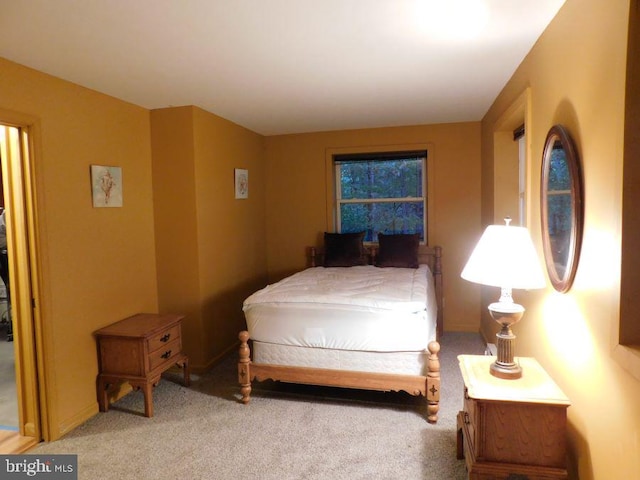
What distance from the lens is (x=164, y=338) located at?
306cm

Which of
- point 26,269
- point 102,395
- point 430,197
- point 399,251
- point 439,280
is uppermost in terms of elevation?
point 430,197

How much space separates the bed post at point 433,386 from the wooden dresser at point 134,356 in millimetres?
1849

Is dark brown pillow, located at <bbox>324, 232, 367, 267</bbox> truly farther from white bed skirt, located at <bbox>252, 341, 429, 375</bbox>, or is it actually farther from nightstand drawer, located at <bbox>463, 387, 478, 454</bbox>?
nightstand drawer, located at <bbox>463, 387, 478, 454</bbox>

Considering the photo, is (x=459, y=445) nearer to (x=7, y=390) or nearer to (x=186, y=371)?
(x=186, y=371)

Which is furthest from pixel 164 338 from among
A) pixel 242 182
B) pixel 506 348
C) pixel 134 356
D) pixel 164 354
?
pixel 506 348

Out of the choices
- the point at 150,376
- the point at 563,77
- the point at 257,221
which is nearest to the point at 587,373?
the point at 563,77

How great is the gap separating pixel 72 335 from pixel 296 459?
166 cm

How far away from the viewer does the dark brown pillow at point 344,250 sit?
4516 millimetres

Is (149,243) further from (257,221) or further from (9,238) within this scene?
(257,221)

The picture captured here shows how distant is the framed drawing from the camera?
2.94 m

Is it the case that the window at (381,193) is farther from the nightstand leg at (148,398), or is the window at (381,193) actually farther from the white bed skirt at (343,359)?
the nightstand leg at (148,398)

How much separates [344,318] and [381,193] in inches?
91.7

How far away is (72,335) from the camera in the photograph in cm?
276

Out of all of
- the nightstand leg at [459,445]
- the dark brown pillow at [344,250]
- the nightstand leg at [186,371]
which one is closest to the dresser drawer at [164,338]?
the nightstand leg at [186,371]
